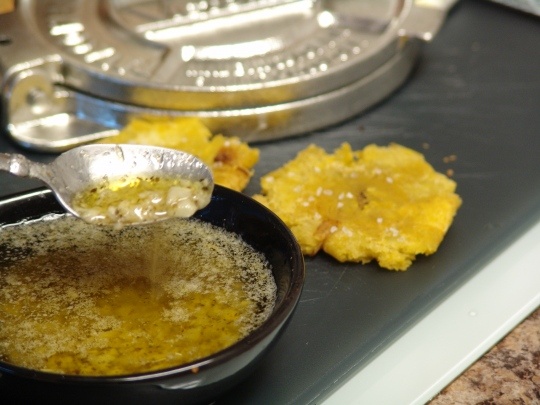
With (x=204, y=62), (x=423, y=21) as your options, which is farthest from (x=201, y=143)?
(x=423, y=21)

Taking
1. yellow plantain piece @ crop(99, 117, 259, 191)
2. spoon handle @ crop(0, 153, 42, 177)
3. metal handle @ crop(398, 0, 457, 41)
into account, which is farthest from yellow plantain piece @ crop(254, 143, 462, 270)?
spoon handle @ crop(0, 153, 42, 177)

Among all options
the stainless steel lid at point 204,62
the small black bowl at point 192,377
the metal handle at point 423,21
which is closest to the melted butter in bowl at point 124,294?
the small black bowl at point 192,377

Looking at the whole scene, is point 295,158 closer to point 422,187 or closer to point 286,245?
point 422,187

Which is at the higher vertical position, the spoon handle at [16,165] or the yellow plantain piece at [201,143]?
the spoon handle at [16,165]

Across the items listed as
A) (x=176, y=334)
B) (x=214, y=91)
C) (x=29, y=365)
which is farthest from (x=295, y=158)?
(x=29, y=365)

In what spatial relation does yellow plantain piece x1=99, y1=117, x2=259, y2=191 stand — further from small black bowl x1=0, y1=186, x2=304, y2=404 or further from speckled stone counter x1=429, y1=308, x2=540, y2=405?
speckled stone counter x1=429, y1=308, x2=540, y2=405

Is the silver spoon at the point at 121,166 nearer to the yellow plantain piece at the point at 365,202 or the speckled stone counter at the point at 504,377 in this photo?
the yellow plantain piece at the point at 365,202
